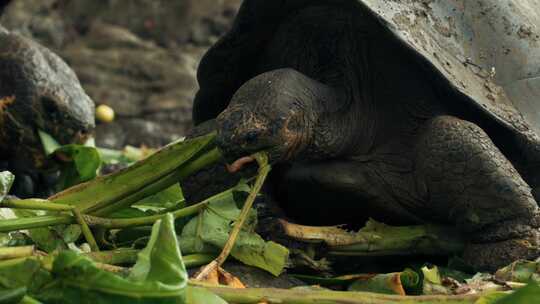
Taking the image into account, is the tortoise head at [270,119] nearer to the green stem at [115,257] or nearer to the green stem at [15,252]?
the green stem at [115,257]

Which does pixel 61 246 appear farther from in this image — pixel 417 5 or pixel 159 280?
pixel 417 5

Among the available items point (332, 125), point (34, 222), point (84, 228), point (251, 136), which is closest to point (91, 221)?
point (84, 228)

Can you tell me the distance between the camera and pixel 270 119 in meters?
2.52

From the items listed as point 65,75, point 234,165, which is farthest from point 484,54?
point 65,75

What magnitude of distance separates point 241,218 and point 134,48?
23.8 ft

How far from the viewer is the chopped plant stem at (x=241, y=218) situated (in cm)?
225

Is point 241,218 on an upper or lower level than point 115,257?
upper

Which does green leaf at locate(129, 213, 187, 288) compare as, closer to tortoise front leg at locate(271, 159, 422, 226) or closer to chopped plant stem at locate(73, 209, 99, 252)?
chopped plant stem at locate(73, 209, 99, 252)

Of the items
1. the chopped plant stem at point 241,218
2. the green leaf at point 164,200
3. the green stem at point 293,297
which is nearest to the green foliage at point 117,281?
the green stem at point 293,297

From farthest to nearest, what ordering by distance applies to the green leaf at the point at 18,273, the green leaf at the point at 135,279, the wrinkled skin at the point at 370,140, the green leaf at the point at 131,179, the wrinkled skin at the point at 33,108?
the wrinkled skin at the point at 33,108 < the green leaf at the point at 131,179 < the wrinkled skin at the point at 370,140 < the green leaf at the point at 18,273 < the green leaf at the point at 135,279

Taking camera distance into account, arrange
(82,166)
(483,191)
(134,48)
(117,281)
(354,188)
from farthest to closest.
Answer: (134,48) → (82,166) → (354,188) → (483,191) → (117,281)

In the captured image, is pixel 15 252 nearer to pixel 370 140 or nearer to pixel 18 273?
pixel 18 273

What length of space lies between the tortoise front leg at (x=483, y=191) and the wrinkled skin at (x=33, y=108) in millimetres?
2224

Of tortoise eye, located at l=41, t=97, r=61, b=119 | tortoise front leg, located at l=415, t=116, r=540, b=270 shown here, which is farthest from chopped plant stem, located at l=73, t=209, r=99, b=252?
tortoise eye, located at l=41, t=97, r=61, b=119
